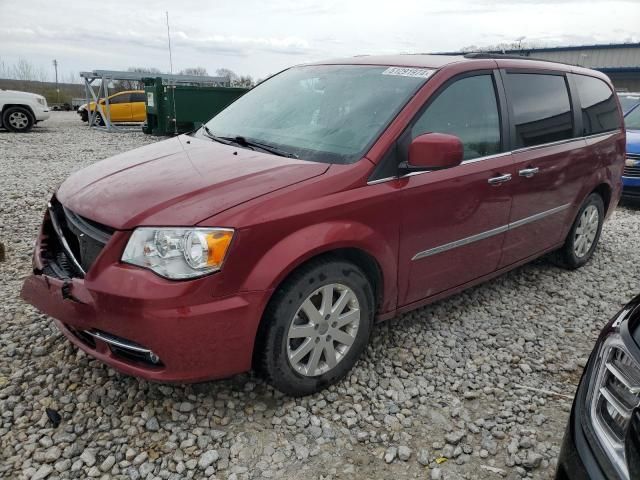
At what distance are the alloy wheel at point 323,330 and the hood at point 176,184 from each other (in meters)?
0.61

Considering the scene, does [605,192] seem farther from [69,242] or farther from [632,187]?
[69,242]

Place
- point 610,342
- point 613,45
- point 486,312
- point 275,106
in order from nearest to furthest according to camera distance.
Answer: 1. point 610,342
2. point 275,106
3. point 486,312
4. point 613,45

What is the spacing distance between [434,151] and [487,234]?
1017 mm

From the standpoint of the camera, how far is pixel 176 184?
252cm

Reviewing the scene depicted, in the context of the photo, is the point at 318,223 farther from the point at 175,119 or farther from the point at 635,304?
the point at 175,119

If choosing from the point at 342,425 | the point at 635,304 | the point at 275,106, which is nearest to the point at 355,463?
the point at 342,425

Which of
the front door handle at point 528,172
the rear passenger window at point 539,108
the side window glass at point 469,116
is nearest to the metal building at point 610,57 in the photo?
the rear passenger window at point 539,108

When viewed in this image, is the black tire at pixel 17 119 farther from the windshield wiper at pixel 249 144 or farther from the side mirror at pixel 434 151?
the side mirror at pixel 434 151

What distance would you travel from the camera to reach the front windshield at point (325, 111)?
2850 mm

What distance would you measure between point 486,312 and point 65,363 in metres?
2.84

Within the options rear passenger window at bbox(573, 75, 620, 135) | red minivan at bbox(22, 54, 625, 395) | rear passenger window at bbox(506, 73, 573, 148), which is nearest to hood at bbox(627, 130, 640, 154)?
rear passenger window at bbox(573, 75, 620, 135)

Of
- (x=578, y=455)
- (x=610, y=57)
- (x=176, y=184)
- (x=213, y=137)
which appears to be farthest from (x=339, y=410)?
(x=610, y=57)

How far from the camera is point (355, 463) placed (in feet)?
7.63

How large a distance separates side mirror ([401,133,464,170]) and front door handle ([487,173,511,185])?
0.66 m
